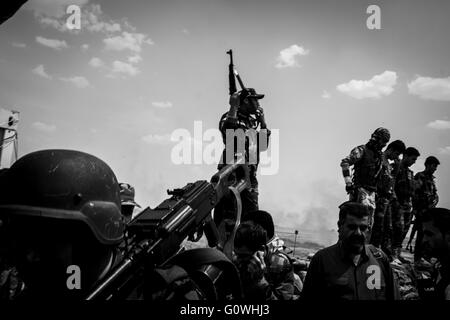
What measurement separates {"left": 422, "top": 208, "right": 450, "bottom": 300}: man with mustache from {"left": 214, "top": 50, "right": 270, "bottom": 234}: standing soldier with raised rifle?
89.9 inches

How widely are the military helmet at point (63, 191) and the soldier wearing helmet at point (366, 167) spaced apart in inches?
206

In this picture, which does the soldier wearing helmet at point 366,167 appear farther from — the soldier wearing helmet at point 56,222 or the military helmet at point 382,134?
the soldier wearing helmet at point 56,222

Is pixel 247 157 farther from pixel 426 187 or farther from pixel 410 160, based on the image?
pixel 426 187

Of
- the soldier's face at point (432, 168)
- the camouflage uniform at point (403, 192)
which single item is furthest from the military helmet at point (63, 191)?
the soldier's face at point (432, 168)

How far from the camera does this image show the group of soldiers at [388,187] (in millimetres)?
6207

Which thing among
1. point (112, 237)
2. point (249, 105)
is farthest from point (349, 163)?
point (112, 237)

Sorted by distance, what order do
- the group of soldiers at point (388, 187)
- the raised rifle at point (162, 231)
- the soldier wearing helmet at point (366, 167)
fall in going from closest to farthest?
the raised rifle at point (162, 231) < the soldier wearing helmet at point (366, 167) < the group of soldiers at point (388, 187)

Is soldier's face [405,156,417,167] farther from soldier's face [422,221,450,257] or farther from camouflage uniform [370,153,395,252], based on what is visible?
soldier's face [422,221,450,257]

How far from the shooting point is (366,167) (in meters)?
6.25

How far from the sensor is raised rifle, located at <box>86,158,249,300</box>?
1757mm
